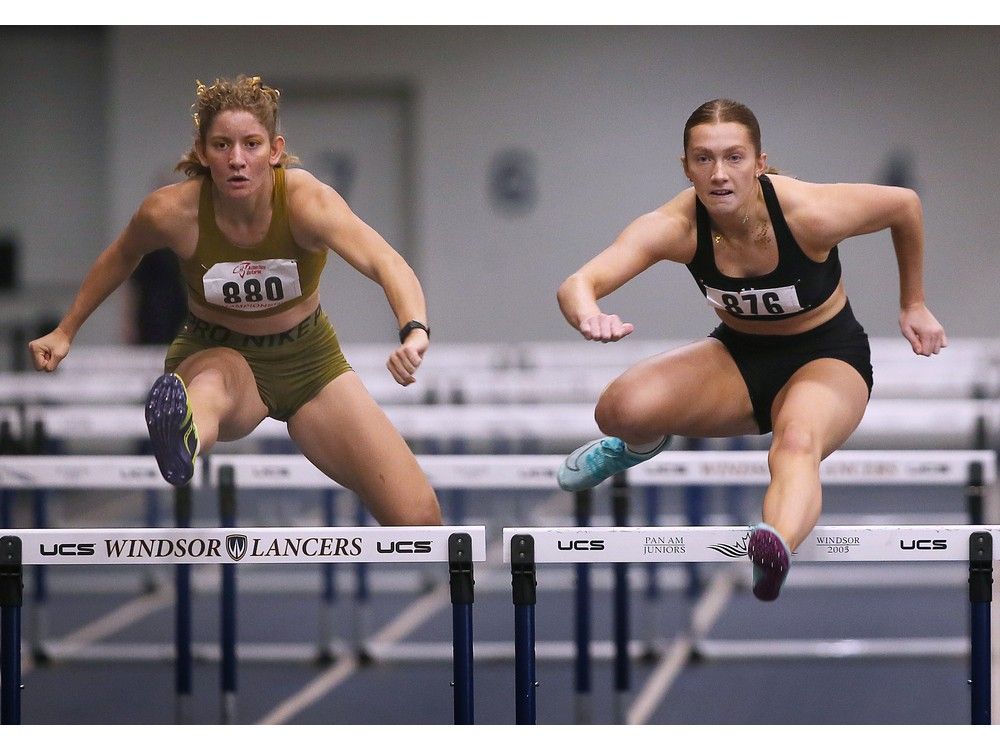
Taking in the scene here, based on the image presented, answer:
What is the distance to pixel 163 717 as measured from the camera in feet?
15.6

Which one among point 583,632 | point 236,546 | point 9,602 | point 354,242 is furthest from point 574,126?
point 9,602

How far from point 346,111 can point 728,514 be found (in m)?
3.17

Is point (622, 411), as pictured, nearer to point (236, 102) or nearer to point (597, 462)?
point (597, 462)

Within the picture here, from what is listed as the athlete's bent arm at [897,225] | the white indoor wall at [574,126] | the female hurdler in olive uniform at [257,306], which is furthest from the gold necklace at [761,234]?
the white indoor wall at [574,126]

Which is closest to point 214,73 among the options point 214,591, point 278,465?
point 214,591

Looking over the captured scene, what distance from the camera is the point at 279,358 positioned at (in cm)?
337

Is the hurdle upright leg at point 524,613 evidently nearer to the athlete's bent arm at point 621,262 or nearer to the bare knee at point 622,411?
the bare knee at point 622,411

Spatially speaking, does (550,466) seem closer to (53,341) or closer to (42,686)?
(53,341)

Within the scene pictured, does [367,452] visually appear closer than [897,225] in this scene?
No

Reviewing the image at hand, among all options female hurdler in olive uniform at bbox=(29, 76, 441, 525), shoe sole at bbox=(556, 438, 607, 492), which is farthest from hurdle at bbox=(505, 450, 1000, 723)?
female hurdler in olive uniform at bbox=(29, 76, 441, 525)

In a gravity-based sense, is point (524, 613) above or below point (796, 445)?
below

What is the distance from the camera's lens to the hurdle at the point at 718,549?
9.98 feet

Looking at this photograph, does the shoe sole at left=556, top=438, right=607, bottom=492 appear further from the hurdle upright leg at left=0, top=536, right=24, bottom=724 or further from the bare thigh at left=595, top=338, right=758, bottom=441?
the hurdle upright leg at left=0, top=536, right=24, bottom=724

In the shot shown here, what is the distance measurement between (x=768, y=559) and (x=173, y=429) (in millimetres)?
1301
